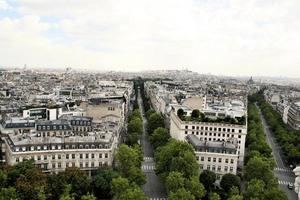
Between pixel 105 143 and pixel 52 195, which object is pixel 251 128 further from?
pixel 52 195

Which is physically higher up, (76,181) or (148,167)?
(76,181)

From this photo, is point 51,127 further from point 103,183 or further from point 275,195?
point 275,195

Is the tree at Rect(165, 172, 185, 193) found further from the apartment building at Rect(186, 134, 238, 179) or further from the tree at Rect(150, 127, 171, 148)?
the tree at Rect(150, 127, 171, 148)

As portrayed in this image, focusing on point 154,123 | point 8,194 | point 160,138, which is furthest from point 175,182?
point 154,123

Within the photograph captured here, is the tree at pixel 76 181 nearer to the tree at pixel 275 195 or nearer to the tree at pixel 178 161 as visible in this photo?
the tree at pixel 178 161

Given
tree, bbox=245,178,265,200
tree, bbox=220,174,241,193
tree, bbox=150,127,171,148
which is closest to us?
tree, bbox=245,178,265,200

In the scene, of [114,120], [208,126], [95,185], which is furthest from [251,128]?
[95,185]

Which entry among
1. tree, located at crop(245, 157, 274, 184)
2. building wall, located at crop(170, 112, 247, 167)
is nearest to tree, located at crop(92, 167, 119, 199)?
tree, located at crop(245, 157, 274, 184)
